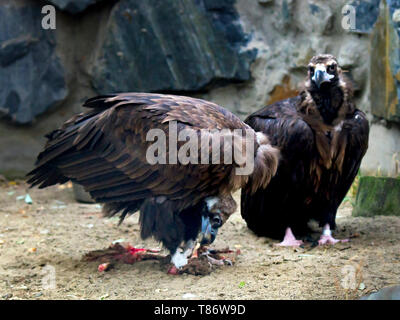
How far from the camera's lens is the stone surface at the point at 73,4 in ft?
17.6

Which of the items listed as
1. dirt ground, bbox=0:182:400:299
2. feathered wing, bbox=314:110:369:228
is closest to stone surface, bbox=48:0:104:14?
dirt ground, bbox=0:182:400:299

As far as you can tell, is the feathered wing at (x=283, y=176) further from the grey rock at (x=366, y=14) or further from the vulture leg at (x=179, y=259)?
the grey rock at (x=366, y=14)

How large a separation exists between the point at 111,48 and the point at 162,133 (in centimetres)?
245

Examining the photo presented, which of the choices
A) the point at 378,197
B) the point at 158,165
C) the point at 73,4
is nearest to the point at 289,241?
the point at 378,197

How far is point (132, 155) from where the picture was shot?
340cm

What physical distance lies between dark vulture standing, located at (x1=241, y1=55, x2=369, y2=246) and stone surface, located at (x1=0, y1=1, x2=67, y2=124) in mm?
2289

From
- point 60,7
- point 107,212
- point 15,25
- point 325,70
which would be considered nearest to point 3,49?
point 15,25

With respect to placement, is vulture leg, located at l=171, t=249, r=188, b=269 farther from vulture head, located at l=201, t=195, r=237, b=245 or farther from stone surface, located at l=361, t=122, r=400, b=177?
stone surface, located at l=361, t=122, r=400, b=177

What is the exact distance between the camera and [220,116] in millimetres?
3469

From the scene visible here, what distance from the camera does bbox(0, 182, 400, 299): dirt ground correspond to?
3.06 meters

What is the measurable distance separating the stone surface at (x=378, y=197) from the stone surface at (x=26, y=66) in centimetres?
284

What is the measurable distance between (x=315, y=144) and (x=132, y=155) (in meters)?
1.23

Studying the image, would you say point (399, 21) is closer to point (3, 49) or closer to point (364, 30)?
point (364, 30)

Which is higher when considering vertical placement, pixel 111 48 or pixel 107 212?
pixel 111 48
